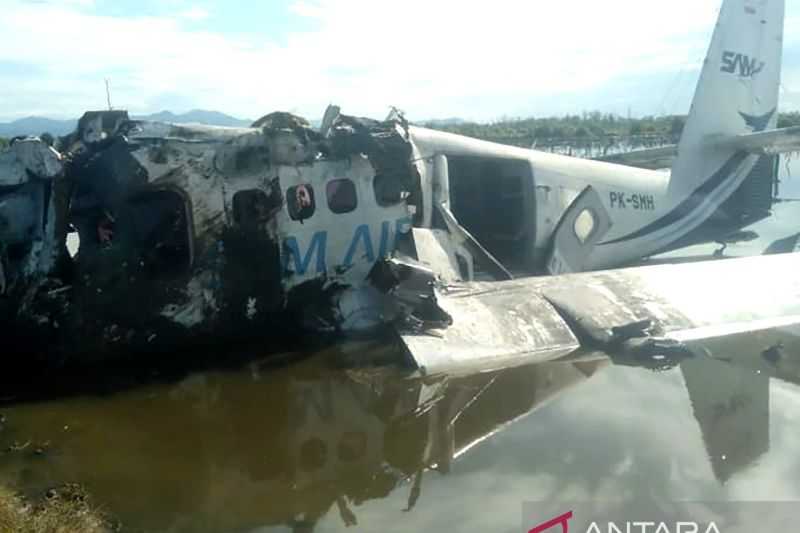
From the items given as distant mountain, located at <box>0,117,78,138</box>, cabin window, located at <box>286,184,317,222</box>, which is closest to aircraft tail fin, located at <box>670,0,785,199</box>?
cabin window, located at <box>286,184,317,222</box>

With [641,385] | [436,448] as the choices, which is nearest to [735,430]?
[641,385]

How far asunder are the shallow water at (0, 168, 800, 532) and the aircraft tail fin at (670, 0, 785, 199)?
6693mm

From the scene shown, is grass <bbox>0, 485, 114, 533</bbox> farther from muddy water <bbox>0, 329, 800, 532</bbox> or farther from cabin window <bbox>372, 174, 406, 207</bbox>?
cabin window <bbox>372, 174, 406, 207</bbox>

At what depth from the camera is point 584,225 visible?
34.3 ft

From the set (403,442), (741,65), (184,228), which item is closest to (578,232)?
(184,228)

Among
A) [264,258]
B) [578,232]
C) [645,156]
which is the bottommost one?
[578,232]

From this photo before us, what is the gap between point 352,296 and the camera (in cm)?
805

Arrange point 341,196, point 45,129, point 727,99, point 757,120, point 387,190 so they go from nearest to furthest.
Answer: point 341,196, point 387,190, point 45,129, point 727,99, point 757,120

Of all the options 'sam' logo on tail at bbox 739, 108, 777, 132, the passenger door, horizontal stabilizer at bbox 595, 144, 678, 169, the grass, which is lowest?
the grass

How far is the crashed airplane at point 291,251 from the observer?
6.80 metres

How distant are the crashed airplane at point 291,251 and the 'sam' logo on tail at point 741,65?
18.1ft

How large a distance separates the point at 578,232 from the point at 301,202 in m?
4.51

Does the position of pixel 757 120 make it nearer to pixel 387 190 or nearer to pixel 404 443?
pixel 387 190

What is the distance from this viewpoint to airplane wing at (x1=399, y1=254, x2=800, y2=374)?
7.33 meters
